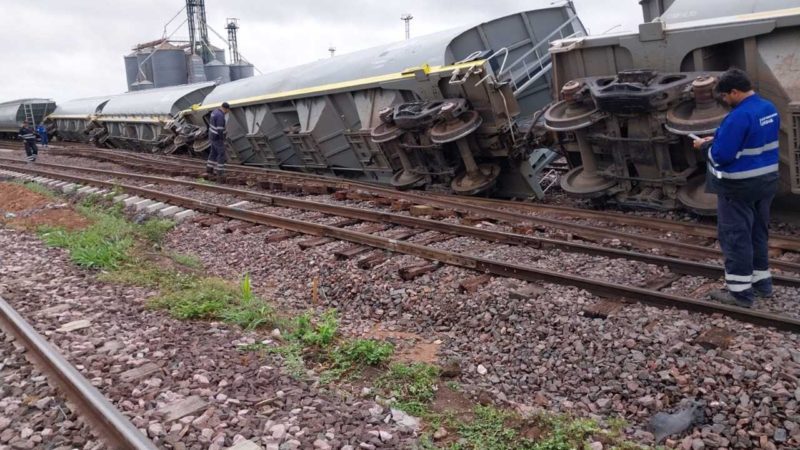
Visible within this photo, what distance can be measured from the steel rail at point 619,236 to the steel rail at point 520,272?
1349mm

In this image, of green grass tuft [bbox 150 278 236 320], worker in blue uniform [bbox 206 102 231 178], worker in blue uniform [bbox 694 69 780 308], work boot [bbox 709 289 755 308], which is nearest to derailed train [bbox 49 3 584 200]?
worker in blue uniform [bbox 206 102 231 178]

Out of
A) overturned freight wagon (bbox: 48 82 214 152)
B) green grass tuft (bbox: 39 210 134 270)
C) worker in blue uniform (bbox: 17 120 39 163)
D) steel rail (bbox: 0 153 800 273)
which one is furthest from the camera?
overturned freight wagon (bbox: 48 82 214 152)

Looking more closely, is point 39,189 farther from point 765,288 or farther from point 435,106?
point 765,288

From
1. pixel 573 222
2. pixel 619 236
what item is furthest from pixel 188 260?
pixel 619 236

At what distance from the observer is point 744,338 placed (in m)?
3.96

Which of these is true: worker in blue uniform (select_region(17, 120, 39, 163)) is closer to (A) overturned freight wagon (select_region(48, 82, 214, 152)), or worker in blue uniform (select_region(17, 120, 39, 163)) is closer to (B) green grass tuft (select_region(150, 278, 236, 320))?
(A) overturned freight wagon (select_region(48, 82, 214, 152))

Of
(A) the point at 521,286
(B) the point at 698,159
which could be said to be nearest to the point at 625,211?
(B) the point at 698,159

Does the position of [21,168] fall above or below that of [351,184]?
above

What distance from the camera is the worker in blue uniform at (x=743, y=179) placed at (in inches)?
172

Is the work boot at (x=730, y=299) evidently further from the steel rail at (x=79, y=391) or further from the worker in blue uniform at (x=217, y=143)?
the worker in blue uniform at (x=217, y=143)

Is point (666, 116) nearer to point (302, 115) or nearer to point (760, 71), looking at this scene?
point (760, 71)

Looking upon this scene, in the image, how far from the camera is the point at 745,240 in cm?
450

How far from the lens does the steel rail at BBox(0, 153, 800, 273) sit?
5684 millimetres

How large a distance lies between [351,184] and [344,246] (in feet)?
15.4
